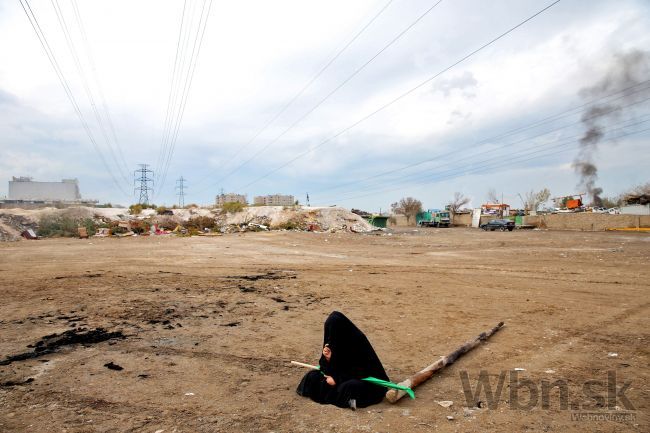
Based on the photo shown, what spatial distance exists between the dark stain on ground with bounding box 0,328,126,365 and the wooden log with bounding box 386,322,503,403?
162 inches

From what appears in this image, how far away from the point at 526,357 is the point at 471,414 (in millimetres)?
1856

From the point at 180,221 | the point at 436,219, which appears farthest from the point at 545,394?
the point at 436,219

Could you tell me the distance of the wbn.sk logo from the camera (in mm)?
3545

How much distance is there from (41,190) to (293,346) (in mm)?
87471

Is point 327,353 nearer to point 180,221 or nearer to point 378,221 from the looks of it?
point 180,221

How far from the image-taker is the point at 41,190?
240 ft

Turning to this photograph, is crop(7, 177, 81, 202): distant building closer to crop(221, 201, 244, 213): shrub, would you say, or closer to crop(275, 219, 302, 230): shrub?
crop(221, 201, 244, 213): shrub

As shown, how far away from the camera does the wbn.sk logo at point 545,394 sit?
11.6 feet

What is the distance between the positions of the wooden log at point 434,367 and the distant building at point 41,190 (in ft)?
272

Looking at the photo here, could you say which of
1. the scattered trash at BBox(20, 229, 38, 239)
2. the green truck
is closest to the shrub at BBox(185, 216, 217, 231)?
the scattered trash at BBox(20, 229, 38, 239)

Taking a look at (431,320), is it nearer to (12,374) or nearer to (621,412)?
(621,412)

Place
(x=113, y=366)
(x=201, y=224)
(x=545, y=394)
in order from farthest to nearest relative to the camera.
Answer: (x=201, y=224) → (x=113, y=366) → (x=545, y=394)

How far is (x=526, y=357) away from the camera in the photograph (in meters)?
4.77

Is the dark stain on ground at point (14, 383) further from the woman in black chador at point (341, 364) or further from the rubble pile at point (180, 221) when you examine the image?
the rubble pile at point (180, 221)
